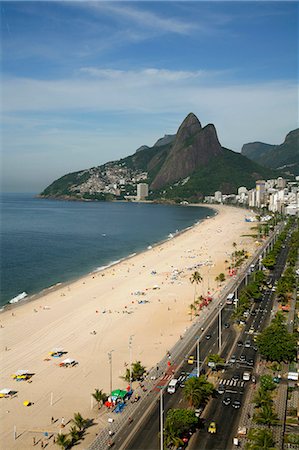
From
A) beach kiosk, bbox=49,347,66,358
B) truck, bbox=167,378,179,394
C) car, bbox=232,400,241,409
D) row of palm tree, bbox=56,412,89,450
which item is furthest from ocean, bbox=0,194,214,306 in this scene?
car, bbox=232,400,241,409

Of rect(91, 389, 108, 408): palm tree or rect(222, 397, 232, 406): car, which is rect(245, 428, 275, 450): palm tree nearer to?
rect(222, 397, 232, 406): car

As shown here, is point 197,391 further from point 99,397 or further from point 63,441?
point 63,441

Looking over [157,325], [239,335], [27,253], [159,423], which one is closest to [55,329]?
[157,325]

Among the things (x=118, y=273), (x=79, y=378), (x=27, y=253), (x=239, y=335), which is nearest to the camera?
(x=79, y=378)

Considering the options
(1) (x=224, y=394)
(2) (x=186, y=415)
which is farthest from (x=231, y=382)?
(2) (x=186, y=415)

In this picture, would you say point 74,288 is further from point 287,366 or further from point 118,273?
point 287,366

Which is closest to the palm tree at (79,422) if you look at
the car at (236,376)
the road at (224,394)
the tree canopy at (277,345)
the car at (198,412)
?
the road at (224,394)

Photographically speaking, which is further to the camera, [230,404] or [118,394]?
[118,394]
